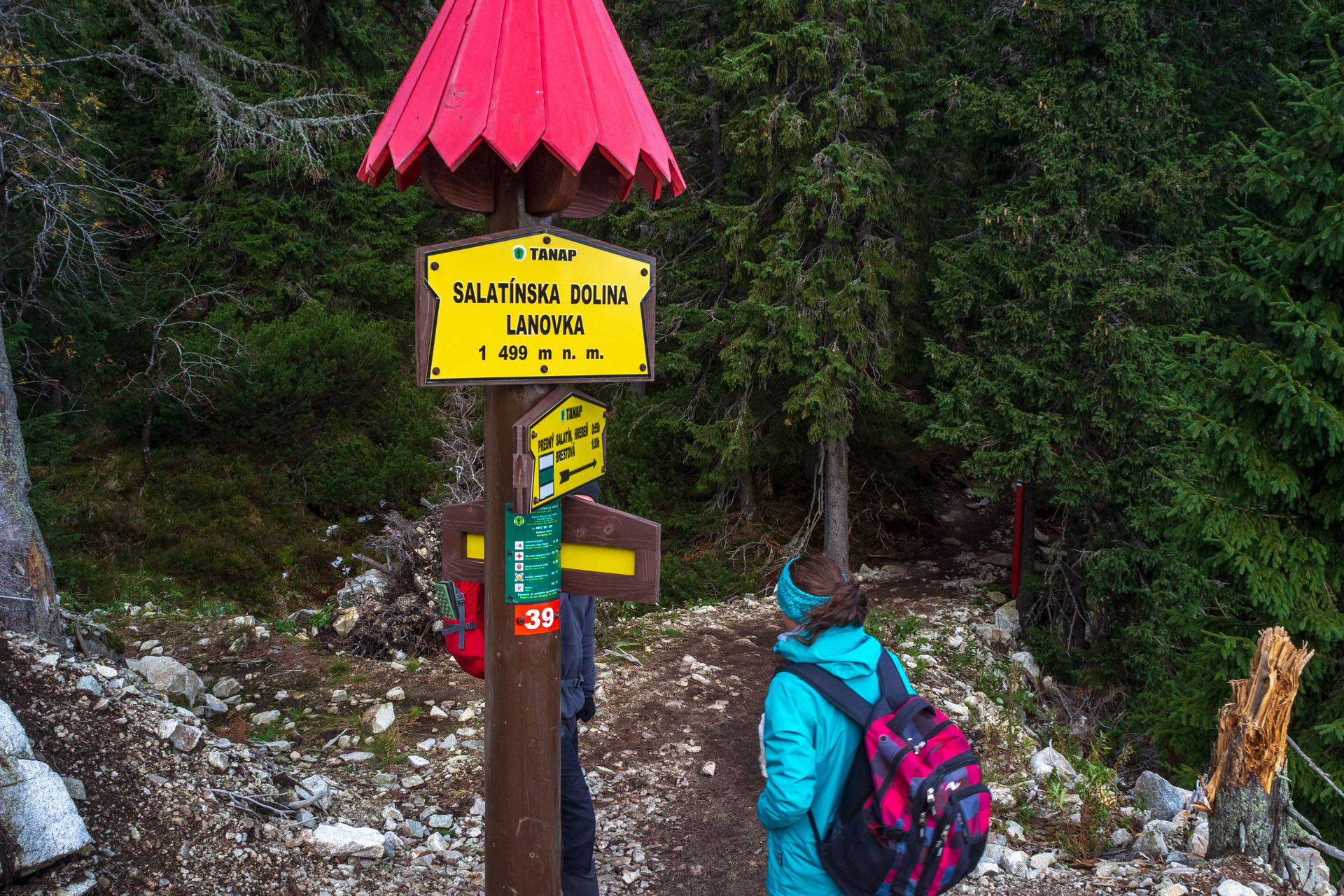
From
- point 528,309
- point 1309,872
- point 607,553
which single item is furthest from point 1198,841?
point 528,309

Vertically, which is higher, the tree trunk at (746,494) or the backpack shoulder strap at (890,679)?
the backpack shoulder strap at (890,679)

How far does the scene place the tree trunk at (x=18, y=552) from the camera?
518 centimetres

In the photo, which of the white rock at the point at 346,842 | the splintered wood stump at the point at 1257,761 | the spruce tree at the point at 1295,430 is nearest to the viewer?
the white rock at the point at 346,842

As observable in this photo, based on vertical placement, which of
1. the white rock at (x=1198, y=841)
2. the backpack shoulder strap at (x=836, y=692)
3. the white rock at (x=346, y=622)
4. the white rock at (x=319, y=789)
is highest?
the backpack shoulder strap at (x=836, y=692)

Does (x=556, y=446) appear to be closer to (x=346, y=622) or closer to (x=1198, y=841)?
(x=1198, y=841)

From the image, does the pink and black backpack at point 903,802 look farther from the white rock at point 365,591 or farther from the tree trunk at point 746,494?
the tree trunk at point 746,494

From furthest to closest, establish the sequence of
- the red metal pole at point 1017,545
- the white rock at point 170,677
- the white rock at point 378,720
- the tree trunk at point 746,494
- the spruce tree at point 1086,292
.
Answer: the tree trunk at point 746,494 < the red metal pole at point 1017,545 < the spruce tree at point 1086,292 < the white rock at point 170,677 < the white rock at point 378,720

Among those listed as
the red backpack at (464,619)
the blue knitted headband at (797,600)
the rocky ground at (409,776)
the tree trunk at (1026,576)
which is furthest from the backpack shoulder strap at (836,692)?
the tree trunk at (1026,576)

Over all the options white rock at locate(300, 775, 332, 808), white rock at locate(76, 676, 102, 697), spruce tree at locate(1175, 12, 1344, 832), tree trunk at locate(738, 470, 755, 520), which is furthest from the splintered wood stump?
tree trunk at locate(738, 470, 755, 520)

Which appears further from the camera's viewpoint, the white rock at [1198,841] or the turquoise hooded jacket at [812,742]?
the white rock at [1198,841]

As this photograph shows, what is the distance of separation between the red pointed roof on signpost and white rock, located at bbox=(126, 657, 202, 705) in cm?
450

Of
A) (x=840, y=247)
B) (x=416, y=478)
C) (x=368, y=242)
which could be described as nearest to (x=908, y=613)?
(x=840, y=247)

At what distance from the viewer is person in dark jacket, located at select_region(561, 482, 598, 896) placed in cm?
336

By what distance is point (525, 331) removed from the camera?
2363mm
